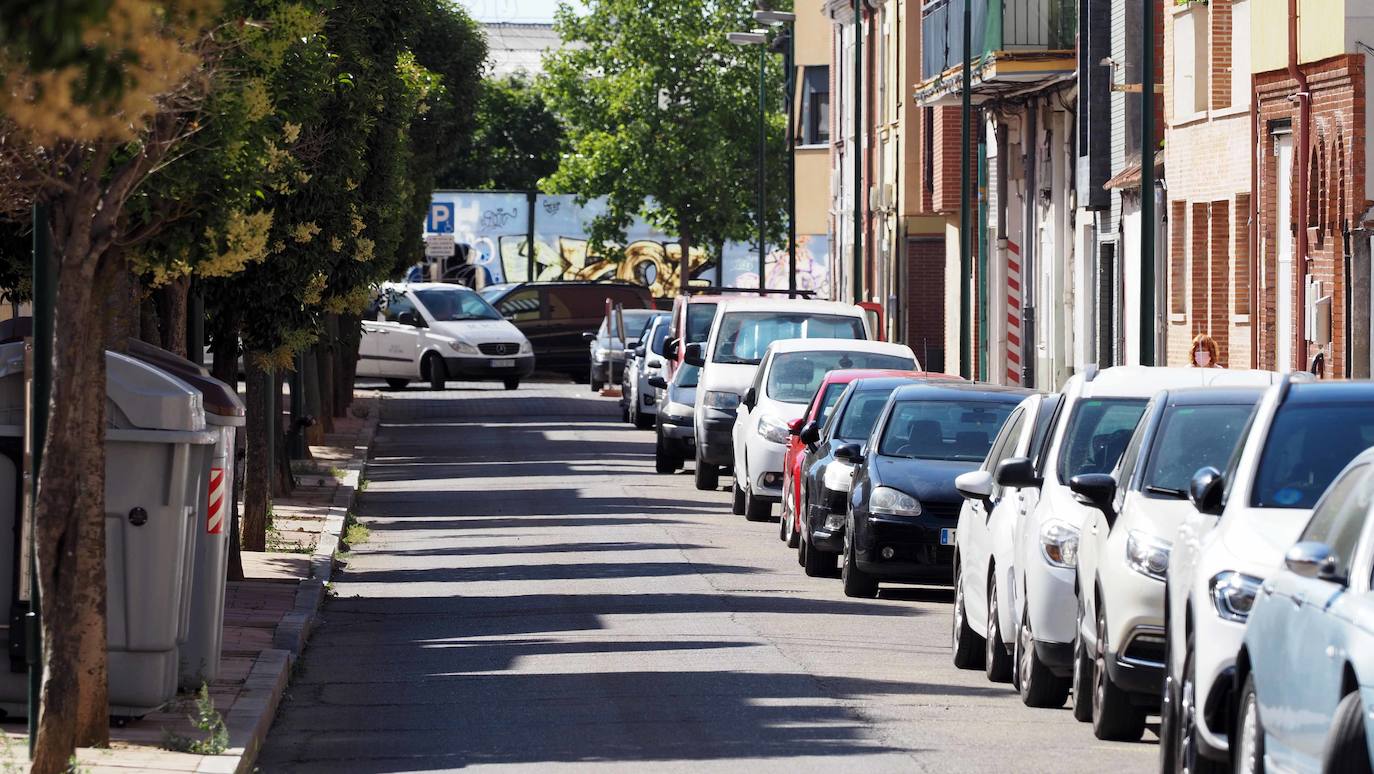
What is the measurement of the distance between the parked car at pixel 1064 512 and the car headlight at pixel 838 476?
499 cm

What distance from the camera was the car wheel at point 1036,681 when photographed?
11.8 meters

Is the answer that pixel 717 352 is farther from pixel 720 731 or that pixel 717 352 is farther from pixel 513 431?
pixel 720 731

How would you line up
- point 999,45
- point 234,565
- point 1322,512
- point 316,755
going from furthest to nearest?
point 999,45 → point 234,565 → point 316,755 → point 1322,512

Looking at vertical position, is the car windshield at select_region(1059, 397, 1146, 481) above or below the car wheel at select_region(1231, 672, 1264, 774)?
above

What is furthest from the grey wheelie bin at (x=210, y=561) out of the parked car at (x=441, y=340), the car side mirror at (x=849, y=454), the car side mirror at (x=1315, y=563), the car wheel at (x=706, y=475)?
the parked car at (x=441, y=340)

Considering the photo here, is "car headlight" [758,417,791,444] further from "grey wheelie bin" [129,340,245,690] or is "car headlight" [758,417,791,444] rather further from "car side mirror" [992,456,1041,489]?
"grey wheelie bin" [129,340,245,690]

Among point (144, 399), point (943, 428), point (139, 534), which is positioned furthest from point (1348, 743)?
point (943, 428)

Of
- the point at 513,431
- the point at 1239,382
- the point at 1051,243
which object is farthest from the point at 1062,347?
the point at 1239,382

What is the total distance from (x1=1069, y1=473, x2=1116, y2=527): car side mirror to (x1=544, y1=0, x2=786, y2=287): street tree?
58523mm

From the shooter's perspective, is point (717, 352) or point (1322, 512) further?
point (717, 352)

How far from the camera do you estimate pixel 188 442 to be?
436 inches

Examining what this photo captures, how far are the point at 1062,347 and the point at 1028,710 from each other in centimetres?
2797

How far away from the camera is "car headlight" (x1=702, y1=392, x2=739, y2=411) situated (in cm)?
2684

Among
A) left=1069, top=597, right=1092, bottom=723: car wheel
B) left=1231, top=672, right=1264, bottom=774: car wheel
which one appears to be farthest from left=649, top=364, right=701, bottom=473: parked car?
left=1231, top=672, right=1264, bottom=774: car wheel
